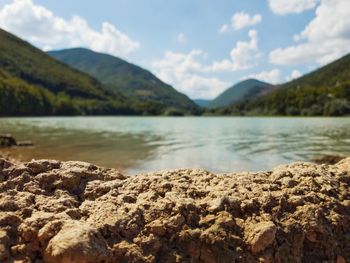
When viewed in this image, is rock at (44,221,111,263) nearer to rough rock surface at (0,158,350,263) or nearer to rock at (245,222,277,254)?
rough rock surface at (0,158,350,263)

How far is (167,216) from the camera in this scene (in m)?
5.83

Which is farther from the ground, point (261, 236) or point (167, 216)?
point (167, 216)

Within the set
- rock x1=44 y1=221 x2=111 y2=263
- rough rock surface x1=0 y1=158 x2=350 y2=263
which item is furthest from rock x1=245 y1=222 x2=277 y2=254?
rock x1=44 y1=221 x2=111 y2=263

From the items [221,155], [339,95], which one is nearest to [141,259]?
[221,155]

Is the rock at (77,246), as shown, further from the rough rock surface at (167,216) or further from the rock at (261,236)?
the rock at (261,236)

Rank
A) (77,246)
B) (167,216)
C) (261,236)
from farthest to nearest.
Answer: (167,216), (261,236), (77,246)

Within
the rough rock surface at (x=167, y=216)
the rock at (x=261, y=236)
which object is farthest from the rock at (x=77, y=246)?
the rock at (x=261, y=236)

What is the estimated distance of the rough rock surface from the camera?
5.23m

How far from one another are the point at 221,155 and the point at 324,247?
25.3 metres

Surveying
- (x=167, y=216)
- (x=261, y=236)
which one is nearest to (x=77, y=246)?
(x=167, y=216)

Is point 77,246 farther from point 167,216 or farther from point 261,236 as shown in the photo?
point 261,236

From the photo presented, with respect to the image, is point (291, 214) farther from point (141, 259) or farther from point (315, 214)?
point (141, 259)

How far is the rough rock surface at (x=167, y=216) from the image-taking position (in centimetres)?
523

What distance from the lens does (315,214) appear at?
20.4ft
